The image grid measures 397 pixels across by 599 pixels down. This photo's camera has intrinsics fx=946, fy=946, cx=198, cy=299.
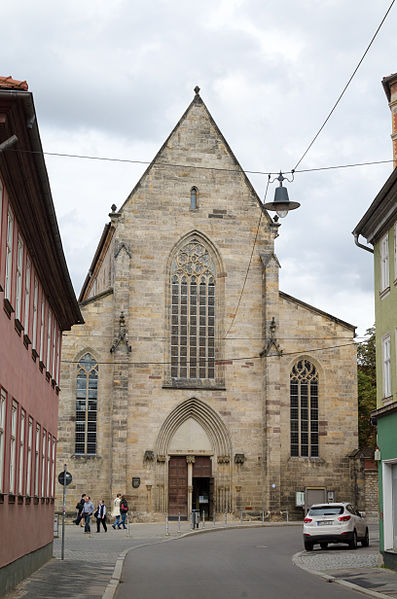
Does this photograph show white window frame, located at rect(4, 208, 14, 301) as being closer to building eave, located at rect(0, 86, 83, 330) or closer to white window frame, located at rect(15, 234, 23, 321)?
building eave, located at rect(0, 86, 83, 330)

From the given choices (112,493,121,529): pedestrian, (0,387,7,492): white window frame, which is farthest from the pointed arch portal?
(0,387,7,492): white window frame

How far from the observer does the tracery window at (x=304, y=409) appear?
4397cm

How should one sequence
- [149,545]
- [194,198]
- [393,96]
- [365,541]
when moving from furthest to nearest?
[194,198] → [149,545] → [365,541] → [393,96]

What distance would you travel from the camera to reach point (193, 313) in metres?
44.5

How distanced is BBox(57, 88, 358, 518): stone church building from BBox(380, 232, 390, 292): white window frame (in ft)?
72.5

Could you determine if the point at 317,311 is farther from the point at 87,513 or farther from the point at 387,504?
the point at 387,504

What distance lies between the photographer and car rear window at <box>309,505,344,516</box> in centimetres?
2645

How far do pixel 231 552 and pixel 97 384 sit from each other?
18.2 m

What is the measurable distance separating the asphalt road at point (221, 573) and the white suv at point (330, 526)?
0.74m

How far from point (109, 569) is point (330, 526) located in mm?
8512

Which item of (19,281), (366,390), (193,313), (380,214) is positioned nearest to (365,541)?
(380,214)

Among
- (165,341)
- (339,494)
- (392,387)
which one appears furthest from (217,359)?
(392,387)

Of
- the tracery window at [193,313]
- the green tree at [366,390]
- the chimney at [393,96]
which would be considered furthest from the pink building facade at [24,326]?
the green tree at [366,390]

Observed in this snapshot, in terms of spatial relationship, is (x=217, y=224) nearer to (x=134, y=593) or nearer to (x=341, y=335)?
(x=341, y=335)
